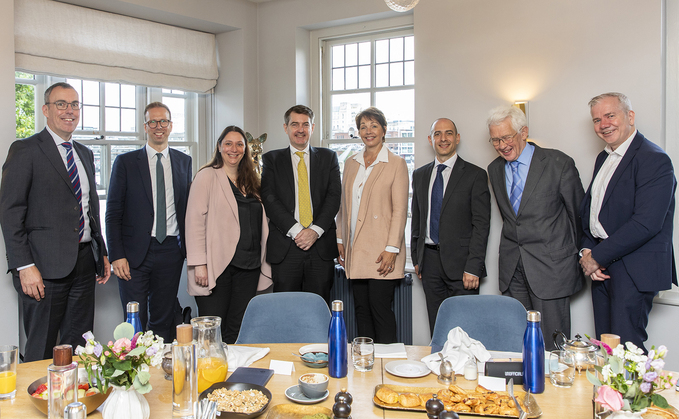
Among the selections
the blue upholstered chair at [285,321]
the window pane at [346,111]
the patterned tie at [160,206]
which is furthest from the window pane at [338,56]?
the blue upholstered chair at [285,321]

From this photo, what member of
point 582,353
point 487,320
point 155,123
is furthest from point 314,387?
point 155,123

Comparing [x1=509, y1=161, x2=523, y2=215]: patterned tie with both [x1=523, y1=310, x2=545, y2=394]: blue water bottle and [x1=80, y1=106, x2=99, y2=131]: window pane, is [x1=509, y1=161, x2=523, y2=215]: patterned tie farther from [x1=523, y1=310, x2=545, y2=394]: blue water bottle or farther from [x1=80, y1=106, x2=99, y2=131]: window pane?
[x1=80, y1=106, x2=99, y2=131]: window pane

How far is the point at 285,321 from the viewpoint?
2469mm

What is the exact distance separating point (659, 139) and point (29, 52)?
4167 millimetres

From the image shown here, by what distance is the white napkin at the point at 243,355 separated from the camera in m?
1.91

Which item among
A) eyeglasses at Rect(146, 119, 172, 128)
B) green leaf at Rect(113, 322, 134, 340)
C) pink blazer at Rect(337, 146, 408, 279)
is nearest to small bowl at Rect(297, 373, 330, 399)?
green leaf at Rect(113, 322, 134, 340)

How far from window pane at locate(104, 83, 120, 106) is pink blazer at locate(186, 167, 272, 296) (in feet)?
4.71

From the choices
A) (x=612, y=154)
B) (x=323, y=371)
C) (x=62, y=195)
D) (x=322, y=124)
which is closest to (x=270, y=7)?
(x=322, y=124)

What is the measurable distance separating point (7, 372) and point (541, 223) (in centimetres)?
273

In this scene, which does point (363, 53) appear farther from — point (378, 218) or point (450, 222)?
point (450, 222)

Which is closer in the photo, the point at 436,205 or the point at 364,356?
the point at 364,356

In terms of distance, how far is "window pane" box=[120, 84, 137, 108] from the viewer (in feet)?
14.1

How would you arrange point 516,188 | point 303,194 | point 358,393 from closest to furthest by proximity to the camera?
point 358,393
point 516,188
point 303,194

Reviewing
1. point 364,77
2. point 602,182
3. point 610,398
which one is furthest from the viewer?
point 364,77
